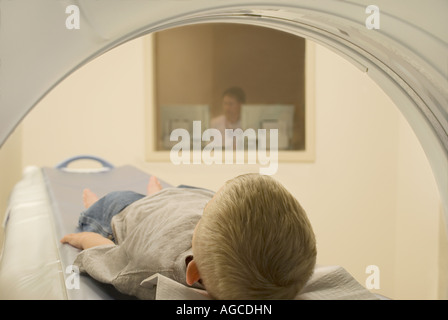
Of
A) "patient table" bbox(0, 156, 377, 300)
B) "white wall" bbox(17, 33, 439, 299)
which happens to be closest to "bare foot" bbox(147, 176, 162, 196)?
"patient table" bbox(0, 156, 377, 300)

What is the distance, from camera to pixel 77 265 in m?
0.65

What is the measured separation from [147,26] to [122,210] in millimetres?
672

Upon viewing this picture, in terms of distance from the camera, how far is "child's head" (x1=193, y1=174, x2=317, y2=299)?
0.47 meters

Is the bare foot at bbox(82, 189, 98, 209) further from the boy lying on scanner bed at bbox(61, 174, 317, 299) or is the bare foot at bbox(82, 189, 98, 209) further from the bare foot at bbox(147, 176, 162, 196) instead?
the boy lying on scanner bed at bbox(61, 174, 317, 299)

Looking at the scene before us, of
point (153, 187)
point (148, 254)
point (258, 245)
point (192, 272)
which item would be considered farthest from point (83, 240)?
point (153, 187)

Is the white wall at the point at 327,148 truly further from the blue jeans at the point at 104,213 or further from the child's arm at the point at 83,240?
the child's arm at the point at 83,240

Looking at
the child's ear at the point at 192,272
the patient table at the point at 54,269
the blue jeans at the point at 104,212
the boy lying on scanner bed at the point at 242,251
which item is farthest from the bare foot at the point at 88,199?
the child's ear at the point at 192,272

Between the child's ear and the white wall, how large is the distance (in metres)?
1.86

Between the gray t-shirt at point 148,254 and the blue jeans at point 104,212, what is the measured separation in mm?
177

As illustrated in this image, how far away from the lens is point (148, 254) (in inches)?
24.7

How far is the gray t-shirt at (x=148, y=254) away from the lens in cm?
60

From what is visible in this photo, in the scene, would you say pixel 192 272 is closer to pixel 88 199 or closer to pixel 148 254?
pixel 148 254

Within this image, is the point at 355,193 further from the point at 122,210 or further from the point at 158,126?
the point at 122,210
